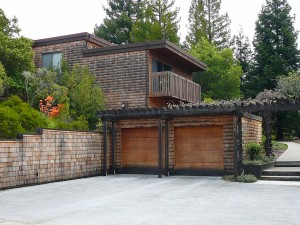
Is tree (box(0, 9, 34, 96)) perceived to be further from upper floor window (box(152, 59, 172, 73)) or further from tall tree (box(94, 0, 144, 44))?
tall tree (box(94, 0, 144, 44))

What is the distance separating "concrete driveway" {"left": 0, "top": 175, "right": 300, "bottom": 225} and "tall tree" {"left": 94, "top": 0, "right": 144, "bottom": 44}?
29.6 m

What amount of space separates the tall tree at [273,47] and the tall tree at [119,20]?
1295 cm

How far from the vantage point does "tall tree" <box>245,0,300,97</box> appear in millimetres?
34875

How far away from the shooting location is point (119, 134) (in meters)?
17.6

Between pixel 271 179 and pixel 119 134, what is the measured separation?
7.12m

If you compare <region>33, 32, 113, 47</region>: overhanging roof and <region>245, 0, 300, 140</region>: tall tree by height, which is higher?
<region>245, 0, 300, 140</region>: tall tree

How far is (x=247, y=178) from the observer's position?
538 inches

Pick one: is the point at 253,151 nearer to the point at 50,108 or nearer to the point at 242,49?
the point at 50,108

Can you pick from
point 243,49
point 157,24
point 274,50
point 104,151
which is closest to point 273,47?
point 274,50

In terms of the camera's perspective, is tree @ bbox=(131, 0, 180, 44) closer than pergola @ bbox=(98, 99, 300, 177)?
No

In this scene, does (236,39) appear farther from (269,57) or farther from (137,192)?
(137,192)

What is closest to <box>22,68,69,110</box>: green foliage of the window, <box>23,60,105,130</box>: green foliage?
<box>23,60,105,130</box>: green foliage

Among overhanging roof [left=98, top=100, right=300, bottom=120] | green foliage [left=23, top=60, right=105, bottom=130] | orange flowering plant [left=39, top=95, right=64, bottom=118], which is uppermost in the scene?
green foliage [left=23, top=60, right=105, bottom=130]

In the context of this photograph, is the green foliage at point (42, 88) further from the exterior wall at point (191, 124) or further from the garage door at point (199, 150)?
the garage door at point (199, 150)
